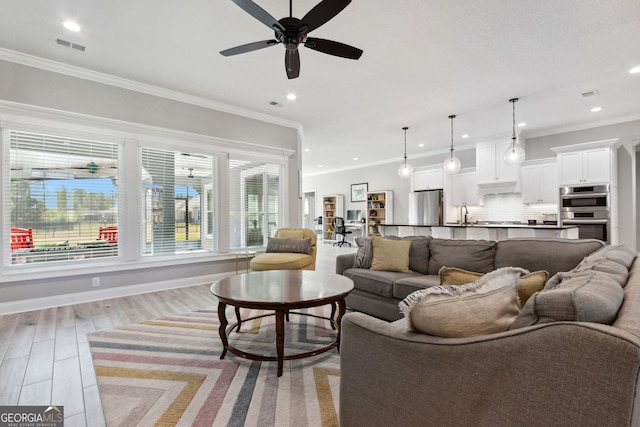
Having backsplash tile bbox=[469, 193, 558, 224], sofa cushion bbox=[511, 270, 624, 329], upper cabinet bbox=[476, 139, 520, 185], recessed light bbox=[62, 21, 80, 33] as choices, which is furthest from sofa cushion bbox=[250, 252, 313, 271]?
backsplash tile bbox=[469, 193, 558, 224]

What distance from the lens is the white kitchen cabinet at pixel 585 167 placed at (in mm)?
5172

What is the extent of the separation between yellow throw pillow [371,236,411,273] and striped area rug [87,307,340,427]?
89 centimetres

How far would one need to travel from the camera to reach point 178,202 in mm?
4578

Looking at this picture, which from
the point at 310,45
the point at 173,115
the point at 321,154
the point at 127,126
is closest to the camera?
the point at 310,45

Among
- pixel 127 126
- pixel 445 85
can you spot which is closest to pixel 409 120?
pixel 445 85

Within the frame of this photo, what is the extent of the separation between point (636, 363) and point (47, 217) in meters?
4.92

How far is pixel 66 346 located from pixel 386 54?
414 centimetres

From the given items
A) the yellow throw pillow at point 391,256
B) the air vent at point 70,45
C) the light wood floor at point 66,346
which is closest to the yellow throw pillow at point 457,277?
the yellow throw pillow at point 391,256

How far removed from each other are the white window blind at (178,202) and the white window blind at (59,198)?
40 centimetres

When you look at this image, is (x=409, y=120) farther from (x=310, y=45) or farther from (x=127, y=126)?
(x=127, y=126)

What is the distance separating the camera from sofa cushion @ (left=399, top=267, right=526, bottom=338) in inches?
41.1

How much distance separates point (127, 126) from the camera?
404 cm

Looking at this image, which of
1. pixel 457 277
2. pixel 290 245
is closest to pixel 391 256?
pixel 457 277

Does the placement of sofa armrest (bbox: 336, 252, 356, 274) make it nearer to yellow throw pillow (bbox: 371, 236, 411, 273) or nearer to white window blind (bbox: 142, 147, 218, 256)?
yellow throw pillow (bbox: 371, 236, 411, 273)
